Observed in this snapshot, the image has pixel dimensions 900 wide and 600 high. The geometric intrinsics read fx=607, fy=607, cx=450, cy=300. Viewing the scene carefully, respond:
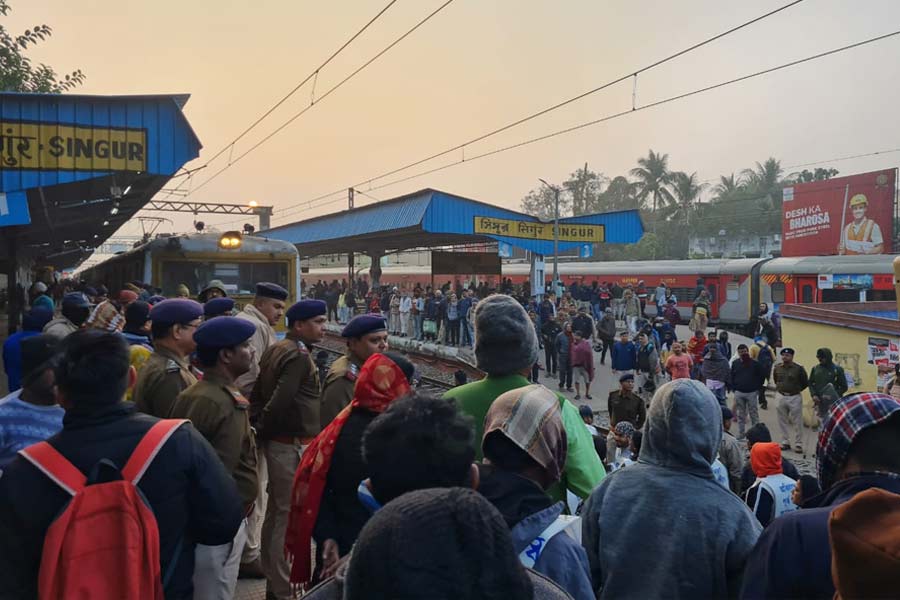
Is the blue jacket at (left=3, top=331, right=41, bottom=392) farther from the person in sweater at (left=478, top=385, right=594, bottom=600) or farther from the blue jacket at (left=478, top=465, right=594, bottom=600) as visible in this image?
the blue jacket at (left=478, top=465, right=594, bottom=600)

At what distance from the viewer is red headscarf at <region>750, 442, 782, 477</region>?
4.16 m

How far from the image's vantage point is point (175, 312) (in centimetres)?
373

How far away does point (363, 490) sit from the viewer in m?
1.80

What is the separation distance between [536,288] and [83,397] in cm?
1820

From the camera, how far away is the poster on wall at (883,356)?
9.57m

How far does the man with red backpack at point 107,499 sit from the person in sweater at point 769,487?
3427mm

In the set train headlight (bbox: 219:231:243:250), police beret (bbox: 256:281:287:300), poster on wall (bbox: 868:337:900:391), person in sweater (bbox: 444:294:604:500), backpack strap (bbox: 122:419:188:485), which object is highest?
train headlight (bbox: 219:231:243:250)

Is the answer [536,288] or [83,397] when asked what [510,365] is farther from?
[536,288]

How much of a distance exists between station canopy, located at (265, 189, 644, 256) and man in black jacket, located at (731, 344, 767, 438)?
32.2ft

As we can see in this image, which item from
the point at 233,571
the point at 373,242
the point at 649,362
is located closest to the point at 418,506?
the point at 233,571

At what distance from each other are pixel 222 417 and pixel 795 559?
8.15ft

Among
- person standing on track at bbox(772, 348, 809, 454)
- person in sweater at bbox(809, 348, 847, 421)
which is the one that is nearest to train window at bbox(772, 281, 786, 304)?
person in sweater at bbox(809, 348, 847, 421)

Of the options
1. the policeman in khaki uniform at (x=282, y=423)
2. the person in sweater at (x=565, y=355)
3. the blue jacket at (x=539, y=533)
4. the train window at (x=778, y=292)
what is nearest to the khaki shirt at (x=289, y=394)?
the policeman in khaki uniform at (x=282, y=423)

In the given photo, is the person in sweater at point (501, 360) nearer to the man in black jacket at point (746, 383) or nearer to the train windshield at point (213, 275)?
the man in black jacket at point (746, 383)
